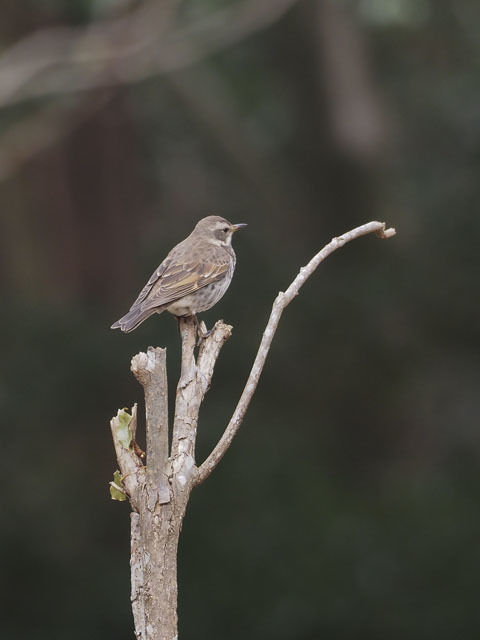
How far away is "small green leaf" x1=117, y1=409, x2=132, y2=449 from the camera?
2.93m

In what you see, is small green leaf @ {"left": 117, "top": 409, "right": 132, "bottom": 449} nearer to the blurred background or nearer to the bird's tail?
the bird's tail

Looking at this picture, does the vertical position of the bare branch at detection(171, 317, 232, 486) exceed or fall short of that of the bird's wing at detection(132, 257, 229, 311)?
it falls short

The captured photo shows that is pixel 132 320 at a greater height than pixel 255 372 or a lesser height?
greater

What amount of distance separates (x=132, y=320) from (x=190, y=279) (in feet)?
1.91

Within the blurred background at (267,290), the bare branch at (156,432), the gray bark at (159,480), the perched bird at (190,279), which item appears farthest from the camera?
the blurred background at (267,290)

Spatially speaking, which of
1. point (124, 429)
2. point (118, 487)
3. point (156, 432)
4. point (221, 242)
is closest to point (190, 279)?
point (221, 242)

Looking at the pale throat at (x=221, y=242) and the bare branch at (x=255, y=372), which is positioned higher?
the pale throat at (x=221, y=242)

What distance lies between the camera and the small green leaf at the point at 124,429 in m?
2.93

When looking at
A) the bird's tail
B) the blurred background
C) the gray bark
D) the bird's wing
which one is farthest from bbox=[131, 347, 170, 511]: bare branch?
the blurred background

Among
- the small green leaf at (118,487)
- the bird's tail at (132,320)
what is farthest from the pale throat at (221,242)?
the small green leaf at (118,487)

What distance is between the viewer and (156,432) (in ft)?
8.94

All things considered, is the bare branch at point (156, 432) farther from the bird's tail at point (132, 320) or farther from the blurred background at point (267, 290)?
the blurred background at point (267, 290)

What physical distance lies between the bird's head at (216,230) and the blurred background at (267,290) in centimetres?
302

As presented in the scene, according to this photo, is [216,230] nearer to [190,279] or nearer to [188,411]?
[190,279]
